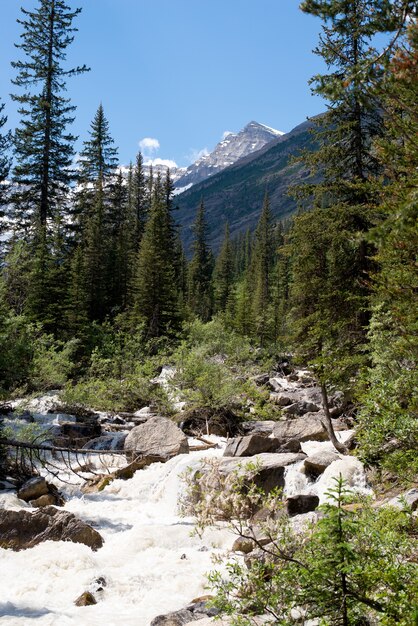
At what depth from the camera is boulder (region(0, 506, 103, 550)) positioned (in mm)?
8359

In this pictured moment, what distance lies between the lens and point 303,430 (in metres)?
14.3

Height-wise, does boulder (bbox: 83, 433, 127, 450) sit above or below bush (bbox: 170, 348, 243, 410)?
below

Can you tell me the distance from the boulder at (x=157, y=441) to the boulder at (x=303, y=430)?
292cm

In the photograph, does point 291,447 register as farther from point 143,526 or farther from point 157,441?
point 143,526

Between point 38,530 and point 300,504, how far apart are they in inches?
189

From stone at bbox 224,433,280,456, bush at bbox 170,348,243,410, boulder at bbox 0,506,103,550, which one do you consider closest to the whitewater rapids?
boulder at bbox 0,506,103,550

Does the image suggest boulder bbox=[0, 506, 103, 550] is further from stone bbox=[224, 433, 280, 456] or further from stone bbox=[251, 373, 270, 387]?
stone bbox=[251, 373, 270, 387]

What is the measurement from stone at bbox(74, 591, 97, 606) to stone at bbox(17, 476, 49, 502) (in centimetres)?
421

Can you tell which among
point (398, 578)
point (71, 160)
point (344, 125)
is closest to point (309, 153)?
point (344, 125)

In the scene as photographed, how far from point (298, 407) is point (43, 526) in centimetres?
1214

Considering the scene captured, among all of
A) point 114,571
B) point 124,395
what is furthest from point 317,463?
point 124,395

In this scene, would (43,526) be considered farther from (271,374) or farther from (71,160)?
(71,160)

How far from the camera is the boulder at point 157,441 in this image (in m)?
13.5

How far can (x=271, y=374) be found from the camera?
1149 inches
